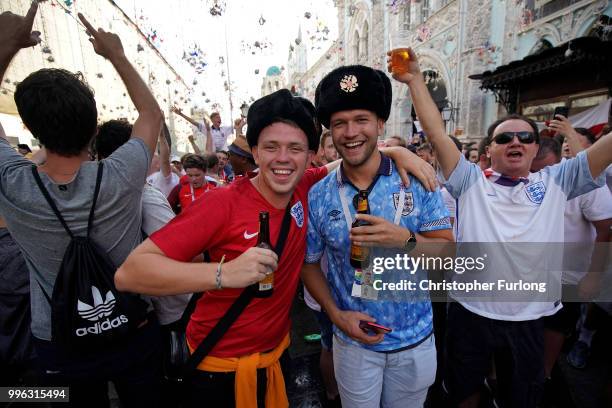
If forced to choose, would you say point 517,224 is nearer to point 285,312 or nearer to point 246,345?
point 285,312

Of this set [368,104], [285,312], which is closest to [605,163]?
[368,104]

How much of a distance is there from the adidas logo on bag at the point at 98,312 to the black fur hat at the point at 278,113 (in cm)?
119

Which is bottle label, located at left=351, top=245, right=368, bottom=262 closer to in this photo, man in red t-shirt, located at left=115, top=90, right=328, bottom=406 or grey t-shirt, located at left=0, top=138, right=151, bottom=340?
man in red t-shirt, located at left=115, top=90, right=328, bottom=406

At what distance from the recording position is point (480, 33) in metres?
13.8

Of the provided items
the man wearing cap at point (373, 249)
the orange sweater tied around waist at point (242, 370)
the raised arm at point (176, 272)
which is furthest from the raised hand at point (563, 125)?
the orange sweater tied around waist at point (242, 370)

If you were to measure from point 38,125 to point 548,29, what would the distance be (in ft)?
49.8

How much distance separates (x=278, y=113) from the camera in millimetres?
1706

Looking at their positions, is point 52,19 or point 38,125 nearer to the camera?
point 38,125

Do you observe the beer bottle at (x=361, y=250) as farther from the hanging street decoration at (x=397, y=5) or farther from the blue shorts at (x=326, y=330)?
the hanging street decoration at (x=397, y=5)

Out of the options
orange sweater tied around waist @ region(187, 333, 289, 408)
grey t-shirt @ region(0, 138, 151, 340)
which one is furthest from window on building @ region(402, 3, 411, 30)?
orange sweater tied around waist @ region(187, 333, 289, 408)

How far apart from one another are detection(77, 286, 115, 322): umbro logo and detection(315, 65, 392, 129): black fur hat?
5.47ft

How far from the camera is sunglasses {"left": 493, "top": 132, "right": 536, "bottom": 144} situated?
2467mm

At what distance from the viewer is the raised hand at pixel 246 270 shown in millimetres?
1369

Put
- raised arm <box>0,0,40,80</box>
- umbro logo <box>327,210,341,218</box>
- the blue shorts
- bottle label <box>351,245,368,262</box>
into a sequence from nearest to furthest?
raised arm <box>0,0,40,80</box> → bottle label <box>351,245,368,262</box> → umbro logo <box>327,210,341,218</box> → the blue shorts
